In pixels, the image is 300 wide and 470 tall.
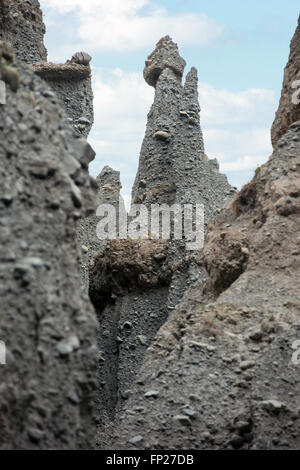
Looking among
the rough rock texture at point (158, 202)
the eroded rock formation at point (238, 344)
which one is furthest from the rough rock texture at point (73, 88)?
the eroded rock formation at point (238, 344)

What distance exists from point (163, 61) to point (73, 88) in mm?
4692

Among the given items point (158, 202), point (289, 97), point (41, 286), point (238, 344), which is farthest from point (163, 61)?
point (41, 286)

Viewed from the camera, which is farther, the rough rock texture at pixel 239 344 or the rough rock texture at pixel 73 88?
the rough rock texture at pixel 73 88

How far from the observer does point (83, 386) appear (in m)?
5.64

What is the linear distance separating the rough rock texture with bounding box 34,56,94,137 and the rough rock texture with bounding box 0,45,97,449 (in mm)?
9624

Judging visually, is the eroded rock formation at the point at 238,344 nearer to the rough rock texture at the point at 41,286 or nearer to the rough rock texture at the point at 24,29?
the rough rock texture at the point at 41,286

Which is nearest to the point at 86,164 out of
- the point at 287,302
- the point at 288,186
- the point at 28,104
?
the point at 28,104

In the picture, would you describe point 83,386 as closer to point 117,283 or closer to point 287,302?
point 287,302

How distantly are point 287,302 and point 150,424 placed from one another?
2.28m

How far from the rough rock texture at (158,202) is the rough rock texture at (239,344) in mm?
3292

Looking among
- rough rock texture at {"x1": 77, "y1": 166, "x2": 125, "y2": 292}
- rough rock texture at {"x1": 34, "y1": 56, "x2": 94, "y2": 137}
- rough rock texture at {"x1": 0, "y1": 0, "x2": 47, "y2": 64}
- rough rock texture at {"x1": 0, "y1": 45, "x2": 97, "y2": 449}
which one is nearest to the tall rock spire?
rough rock texture at {"x1": 77, "y1": 166, "x2": 125, "y2": 292}

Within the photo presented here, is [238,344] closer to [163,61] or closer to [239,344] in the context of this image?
[239,344]

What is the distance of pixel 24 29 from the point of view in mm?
16625

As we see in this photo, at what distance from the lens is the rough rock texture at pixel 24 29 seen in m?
16.2
